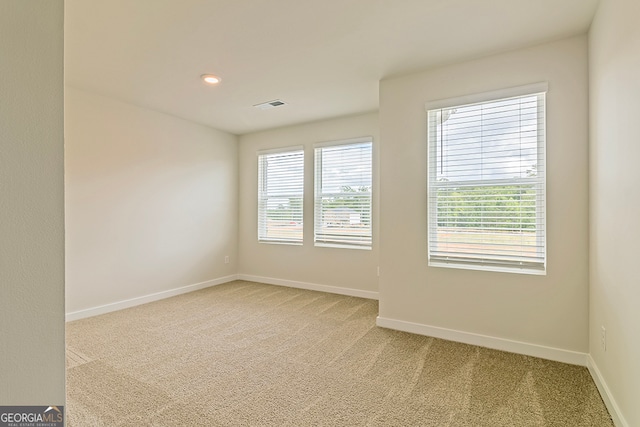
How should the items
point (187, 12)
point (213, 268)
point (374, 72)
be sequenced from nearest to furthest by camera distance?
point (187, 12) < point (374, 72) < point (213, 268)

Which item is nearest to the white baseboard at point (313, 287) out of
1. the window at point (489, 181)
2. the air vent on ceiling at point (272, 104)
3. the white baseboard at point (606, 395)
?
the window at point (489, 181)

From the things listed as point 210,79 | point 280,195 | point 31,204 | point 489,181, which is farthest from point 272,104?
point 31,204

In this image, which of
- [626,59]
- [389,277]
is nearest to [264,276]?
[389,277]

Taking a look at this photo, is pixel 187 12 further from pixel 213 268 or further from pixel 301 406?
pixel 213 268

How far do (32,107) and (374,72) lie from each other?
9.01 feet

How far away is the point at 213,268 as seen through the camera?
4965 mm

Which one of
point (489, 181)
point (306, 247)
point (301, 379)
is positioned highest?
point (489, 181)

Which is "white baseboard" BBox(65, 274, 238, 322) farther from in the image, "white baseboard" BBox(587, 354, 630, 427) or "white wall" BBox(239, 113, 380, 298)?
"white baseboard" BBox(587, 354, 630, 427)

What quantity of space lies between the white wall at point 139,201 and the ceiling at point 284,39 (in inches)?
21.7

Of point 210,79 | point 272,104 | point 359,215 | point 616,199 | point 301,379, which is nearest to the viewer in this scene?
point 616,199

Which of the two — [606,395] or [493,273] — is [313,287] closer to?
[493,273]

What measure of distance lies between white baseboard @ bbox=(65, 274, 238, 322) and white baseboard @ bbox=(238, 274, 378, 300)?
46 centimetres

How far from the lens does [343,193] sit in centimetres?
445

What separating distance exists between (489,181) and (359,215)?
6.31 ft
